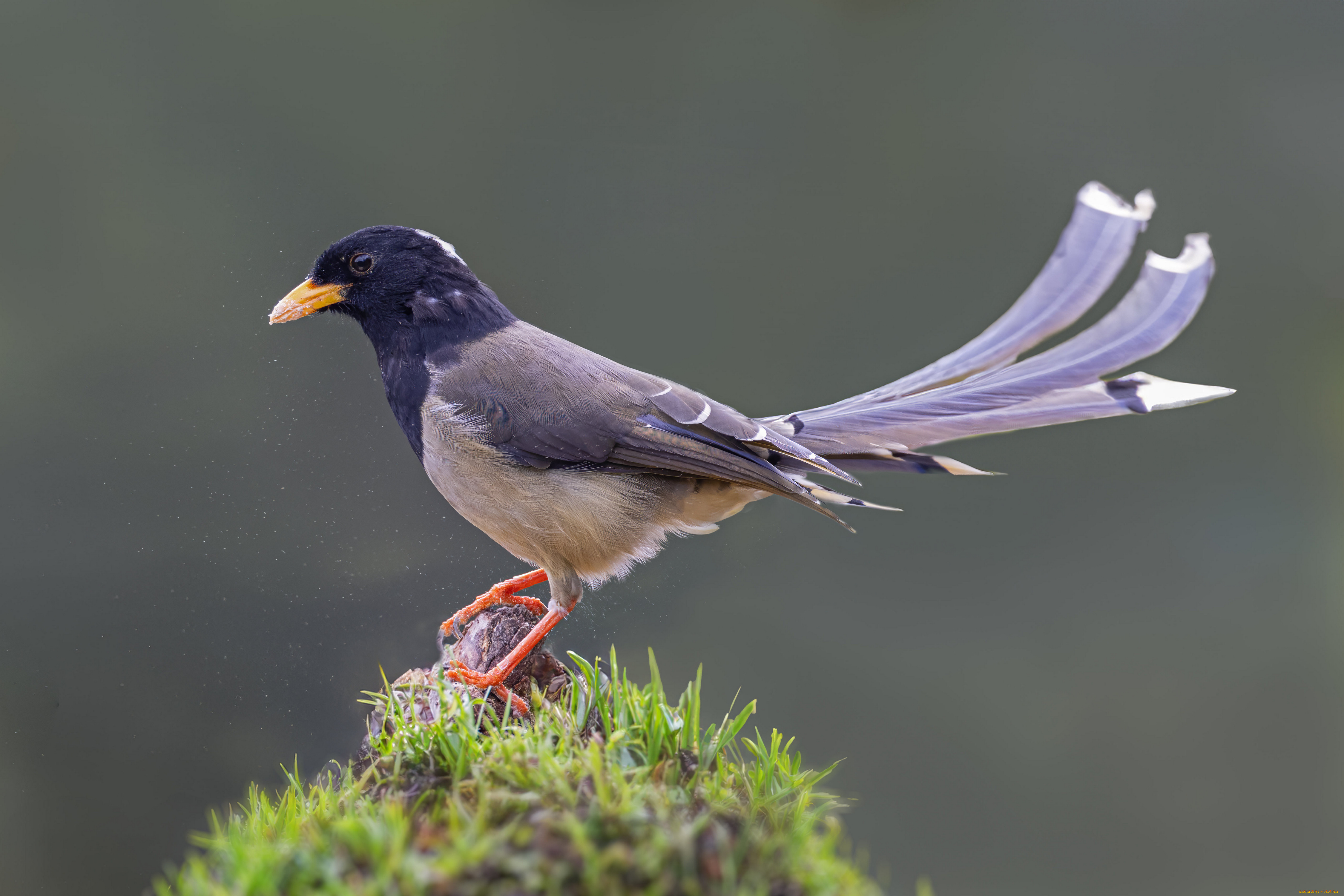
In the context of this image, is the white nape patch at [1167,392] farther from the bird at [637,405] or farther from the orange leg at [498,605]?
the orange leg at [498,605]

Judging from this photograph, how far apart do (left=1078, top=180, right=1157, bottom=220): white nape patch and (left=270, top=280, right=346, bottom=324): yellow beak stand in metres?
1.75

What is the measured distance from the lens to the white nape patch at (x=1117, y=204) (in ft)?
6.77

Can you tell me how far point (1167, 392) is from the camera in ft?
5.96

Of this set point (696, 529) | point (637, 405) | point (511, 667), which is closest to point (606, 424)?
point (637, 405)

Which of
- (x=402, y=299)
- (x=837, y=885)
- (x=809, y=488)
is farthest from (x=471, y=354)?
(x=837, y=885)

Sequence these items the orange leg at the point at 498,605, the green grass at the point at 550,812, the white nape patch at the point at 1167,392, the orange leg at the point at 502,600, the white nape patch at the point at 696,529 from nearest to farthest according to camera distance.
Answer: the green grass at the point at 550,812 < the white nape patch at the point at 1167,392 < the orange leg at the point at 498,605 < the white nape patch at the point at 696,529 < the orange leg at the point at 502,600

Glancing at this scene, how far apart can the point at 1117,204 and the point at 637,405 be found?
124cm

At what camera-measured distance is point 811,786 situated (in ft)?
5.67

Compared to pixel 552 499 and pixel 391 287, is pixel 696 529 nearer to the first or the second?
pixel 552 499

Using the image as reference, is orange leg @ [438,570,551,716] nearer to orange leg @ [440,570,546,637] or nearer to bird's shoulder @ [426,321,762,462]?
orange leg @ [440,570,546,637]

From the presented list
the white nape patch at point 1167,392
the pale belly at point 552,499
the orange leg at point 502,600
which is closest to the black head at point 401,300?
the pale belly at point 552,499

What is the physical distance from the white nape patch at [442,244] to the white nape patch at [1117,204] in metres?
1.48

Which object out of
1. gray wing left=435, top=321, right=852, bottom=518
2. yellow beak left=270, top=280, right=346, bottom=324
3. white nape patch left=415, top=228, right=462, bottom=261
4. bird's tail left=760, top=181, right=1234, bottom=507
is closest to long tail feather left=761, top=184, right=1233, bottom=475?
bird's tail left=760, top=181, right=1234, bottom=507

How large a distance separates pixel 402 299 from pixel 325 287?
0.18 m
